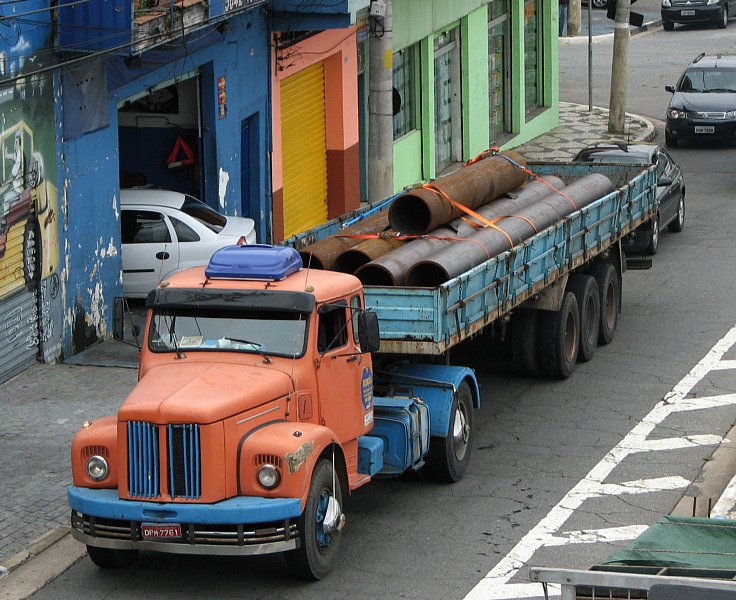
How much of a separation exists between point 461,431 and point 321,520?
3.06 m

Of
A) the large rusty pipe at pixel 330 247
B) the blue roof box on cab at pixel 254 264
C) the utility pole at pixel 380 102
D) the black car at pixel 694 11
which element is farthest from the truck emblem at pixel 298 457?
the black car at pixel 694 11

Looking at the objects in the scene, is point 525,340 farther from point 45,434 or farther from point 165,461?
point 165,461

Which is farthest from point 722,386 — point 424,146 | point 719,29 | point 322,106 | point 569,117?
point 719,29

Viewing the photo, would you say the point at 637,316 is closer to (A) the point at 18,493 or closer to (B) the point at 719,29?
(A) the point at 18,493

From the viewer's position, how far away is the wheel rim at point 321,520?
1159 cm

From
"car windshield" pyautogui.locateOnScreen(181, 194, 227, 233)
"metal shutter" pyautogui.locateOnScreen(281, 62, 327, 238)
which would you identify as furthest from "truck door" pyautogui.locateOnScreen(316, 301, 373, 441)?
"metal shutter" pyautogui.locateOnScreen(281, 62, 327, 238)

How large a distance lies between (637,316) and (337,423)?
31.1 feet

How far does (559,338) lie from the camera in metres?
17.4

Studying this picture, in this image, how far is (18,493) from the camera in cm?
1387

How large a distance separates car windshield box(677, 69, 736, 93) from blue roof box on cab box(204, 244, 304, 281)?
24.1m

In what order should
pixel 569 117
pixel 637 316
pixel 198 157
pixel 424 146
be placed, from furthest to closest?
pixel 569 117 → pixel 424 146 → pixel 198 157 → pixel 637 316

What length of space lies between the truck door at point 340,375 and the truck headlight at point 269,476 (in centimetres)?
108

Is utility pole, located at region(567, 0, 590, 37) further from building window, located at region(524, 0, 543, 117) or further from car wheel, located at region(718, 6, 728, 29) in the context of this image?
building window, located at region(524, 0, 543, 117)

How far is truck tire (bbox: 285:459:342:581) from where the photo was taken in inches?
447
